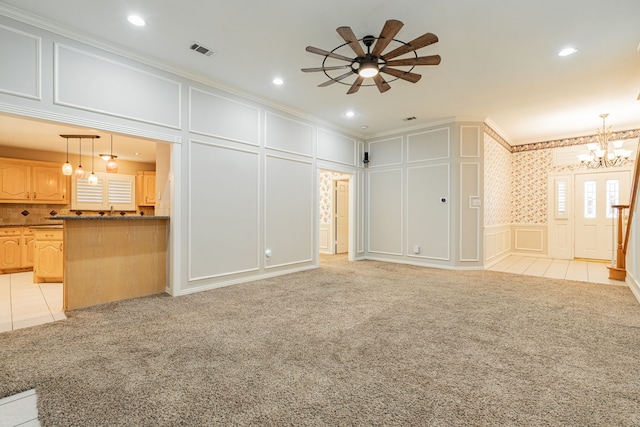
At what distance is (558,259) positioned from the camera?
7.44m

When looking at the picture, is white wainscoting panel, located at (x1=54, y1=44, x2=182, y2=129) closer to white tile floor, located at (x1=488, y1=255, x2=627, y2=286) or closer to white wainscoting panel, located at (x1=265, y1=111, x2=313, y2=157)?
white wainscoting panel, located at (x1=265, y1=111, x2=313, y2=157)

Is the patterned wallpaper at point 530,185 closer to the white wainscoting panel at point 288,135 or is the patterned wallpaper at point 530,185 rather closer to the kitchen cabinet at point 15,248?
the white wainscoting panel at point 288,135

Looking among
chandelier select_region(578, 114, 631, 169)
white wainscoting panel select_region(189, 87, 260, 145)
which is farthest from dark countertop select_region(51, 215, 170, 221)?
chandelier select_region(578, 114, 631, 169)

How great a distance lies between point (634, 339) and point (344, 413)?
2854 millimetres

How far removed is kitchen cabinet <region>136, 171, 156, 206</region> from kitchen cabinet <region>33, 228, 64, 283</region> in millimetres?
3480

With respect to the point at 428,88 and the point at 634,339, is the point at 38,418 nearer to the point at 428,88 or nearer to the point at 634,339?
the point at 634,339

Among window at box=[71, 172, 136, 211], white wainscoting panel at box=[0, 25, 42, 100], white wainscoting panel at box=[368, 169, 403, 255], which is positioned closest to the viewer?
white wainscoting panel at box=[0, 25, 42, 100]

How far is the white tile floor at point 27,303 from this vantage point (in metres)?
3.09

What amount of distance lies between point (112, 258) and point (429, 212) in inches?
223

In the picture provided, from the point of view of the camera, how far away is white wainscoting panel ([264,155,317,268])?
201 inches

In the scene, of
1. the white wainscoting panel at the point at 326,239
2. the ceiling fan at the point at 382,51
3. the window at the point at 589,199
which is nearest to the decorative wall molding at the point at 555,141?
the window at the point at 589,199

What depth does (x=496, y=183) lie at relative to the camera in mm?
6906

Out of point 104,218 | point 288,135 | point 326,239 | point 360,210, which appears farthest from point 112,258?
point 326,239

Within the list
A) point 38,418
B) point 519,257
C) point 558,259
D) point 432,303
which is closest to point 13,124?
point 38,418
